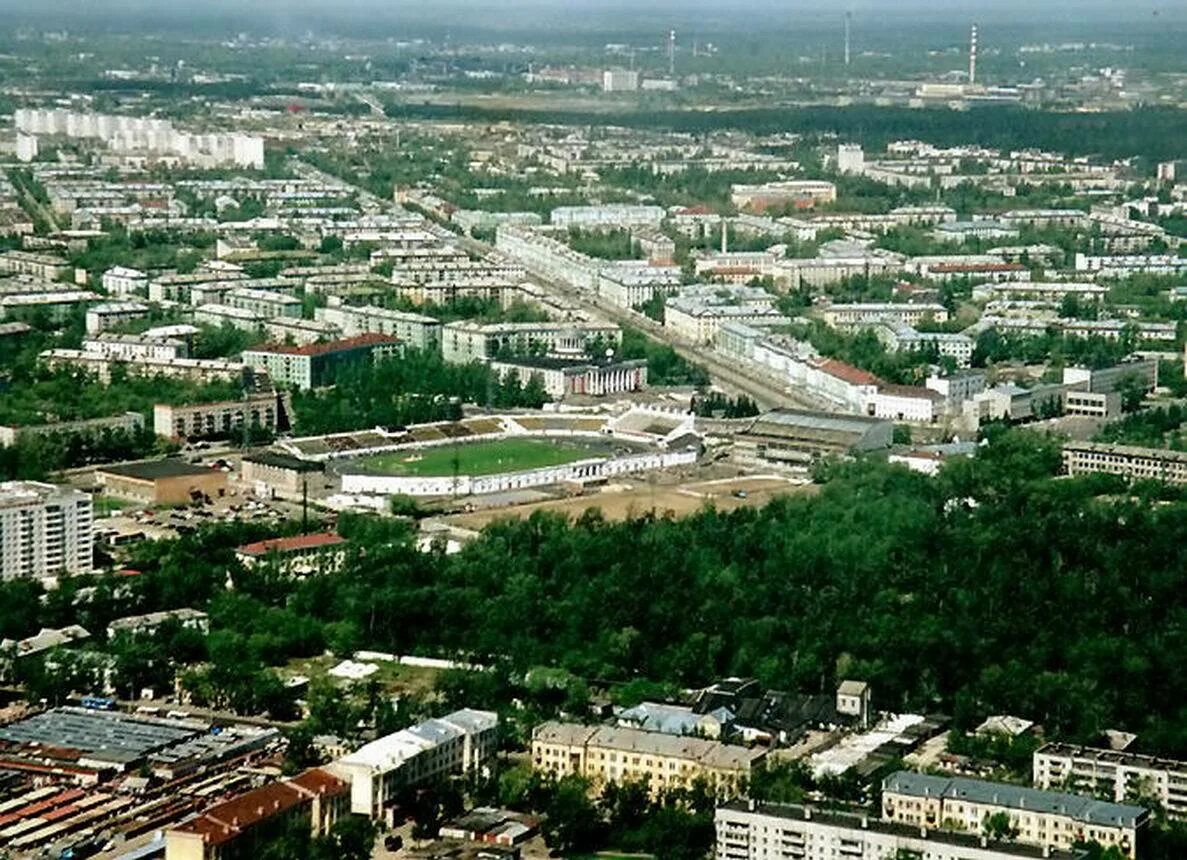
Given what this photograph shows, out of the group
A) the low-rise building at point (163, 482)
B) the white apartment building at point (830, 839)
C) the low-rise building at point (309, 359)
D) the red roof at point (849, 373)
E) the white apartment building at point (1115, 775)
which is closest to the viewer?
the white apartment building at point (830, 839)

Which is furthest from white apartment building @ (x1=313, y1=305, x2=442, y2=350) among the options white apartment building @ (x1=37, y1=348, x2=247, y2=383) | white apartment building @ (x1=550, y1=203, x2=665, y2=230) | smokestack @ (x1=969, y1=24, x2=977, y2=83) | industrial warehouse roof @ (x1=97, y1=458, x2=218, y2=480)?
smokestack @ (x1=969, y1=24, x2=977, y2=83)

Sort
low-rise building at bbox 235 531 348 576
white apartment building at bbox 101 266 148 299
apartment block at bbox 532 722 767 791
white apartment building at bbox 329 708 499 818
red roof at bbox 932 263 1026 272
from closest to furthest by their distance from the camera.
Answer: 1. white apartment building at bbox 329 708 499 818
2. apartment block at bbox 532 722 767 791
3. low-rise building at bbox 235 531 348 576
4. white apartment building at bbox 101 266 148 299
5. red roof at bbox 932 263 1026 272

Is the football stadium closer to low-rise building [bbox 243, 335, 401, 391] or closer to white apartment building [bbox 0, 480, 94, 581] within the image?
low-rise building [bbox 243, 335, 401, 391]

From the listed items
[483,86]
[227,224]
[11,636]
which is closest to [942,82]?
[483,86]

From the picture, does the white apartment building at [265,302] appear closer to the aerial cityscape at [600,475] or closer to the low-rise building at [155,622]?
the aerial cityscape at [600,475]

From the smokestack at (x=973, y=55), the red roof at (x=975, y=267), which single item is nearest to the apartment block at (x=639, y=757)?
the red roof at (x=975, y=267)

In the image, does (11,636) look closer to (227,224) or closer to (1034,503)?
(1034,503)
